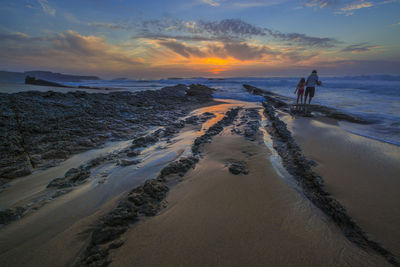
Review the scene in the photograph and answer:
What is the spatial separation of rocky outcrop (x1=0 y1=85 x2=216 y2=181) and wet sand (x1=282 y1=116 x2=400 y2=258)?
303 centimetres

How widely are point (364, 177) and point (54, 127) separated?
516 centimetres

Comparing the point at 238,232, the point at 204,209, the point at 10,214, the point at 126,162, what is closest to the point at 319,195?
the point at 238,232

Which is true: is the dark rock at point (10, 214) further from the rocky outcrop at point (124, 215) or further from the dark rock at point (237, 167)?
the dark rock at point (237, 167)

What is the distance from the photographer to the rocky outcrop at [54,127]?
260 centimetres

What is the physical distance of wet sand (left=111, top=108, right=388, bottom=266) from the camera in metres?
1.16

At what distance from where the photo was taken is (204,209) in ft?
5.38

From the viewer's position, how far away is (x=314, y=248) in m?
1.24

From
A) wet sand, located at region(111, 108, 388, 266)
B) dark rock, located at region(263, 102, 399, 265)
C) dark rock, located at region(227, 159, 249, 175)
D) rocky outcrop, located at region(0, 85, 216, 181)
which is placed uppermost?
rocky outcrop, located at region(0, 85, 216, 181)

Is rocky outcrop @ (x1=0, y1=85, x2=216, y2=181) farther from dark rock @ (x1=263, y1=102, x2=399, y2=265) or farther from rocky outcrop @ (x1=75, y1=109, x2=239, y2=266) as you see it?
dark rock @ (x1=263, y1=102, x2=399, y2=265)

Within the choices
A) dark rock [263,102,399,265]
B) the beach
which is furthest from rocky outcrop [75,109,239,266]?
dark rock [263,102,399,265]

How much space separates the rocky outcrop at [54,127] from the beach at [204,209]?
14 centimetres

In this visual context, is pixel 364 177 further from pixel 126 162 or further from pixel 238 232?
pixel 126 162

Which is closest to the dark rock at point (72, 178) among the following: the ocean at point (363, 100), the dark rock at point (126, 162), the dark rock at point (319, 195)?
the dark rock at point (126, 162)

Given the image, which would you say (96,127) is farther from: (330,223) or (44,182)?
(330,223)
